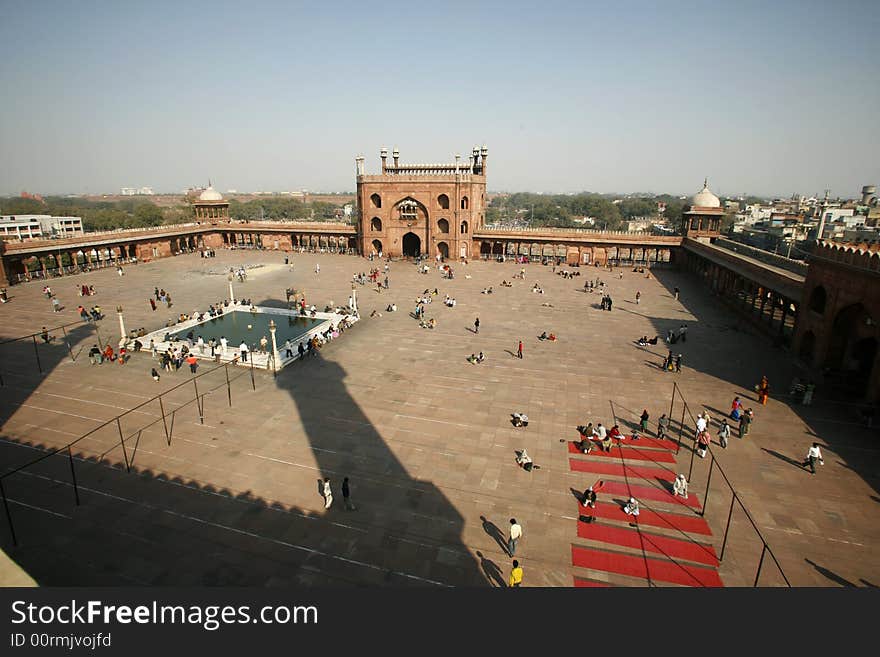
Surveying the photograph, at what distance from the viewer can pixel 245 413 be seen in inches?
707

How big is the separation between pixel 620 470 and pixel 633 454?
4.07ft

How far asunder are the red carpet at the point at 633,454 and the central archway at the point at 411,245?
40658 mm

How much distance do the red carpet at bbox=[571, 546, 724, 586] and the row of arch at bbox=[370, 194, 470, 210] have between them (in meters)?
42.9

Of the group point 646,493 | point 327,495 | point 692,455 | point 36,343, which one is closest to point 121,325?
point 36,343

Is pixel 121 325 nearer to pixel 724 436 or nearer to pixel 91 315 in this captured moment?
pixel 91 315

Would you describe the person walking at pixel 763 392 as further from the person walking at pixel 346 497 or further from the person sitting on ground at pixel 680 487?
the person walking at pixel 346 497

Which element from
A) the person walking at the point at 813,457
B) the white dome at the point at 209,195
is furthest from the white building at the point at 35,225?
the person walking at the point at 813,457

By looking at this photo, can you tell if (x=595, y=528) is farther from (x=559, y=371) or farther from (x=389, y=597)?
(x=559, y=371)

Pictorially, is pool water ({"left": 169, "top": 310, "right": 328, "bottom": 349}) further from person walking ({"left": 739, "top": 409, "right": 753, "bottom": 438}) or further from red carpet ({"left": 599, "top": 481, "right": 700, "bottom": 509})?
person walking ({"left": 739, "top": 409, "right": 753, "bottom": 438})

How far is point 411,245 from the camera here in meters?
54.7

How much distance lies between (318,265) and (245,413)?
3187 centimetres

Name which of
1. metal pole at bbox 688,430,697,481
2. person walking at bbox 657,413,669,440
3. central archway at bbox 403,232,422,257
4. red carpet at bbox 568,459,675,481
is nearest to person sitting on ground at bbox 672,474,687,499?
red carpet at bbox 568,459,675,481

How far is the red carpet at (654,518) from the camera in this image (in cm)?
1221

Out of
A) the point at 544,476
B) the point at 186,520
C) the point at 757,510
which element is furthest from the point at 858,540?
the point at 186,520
